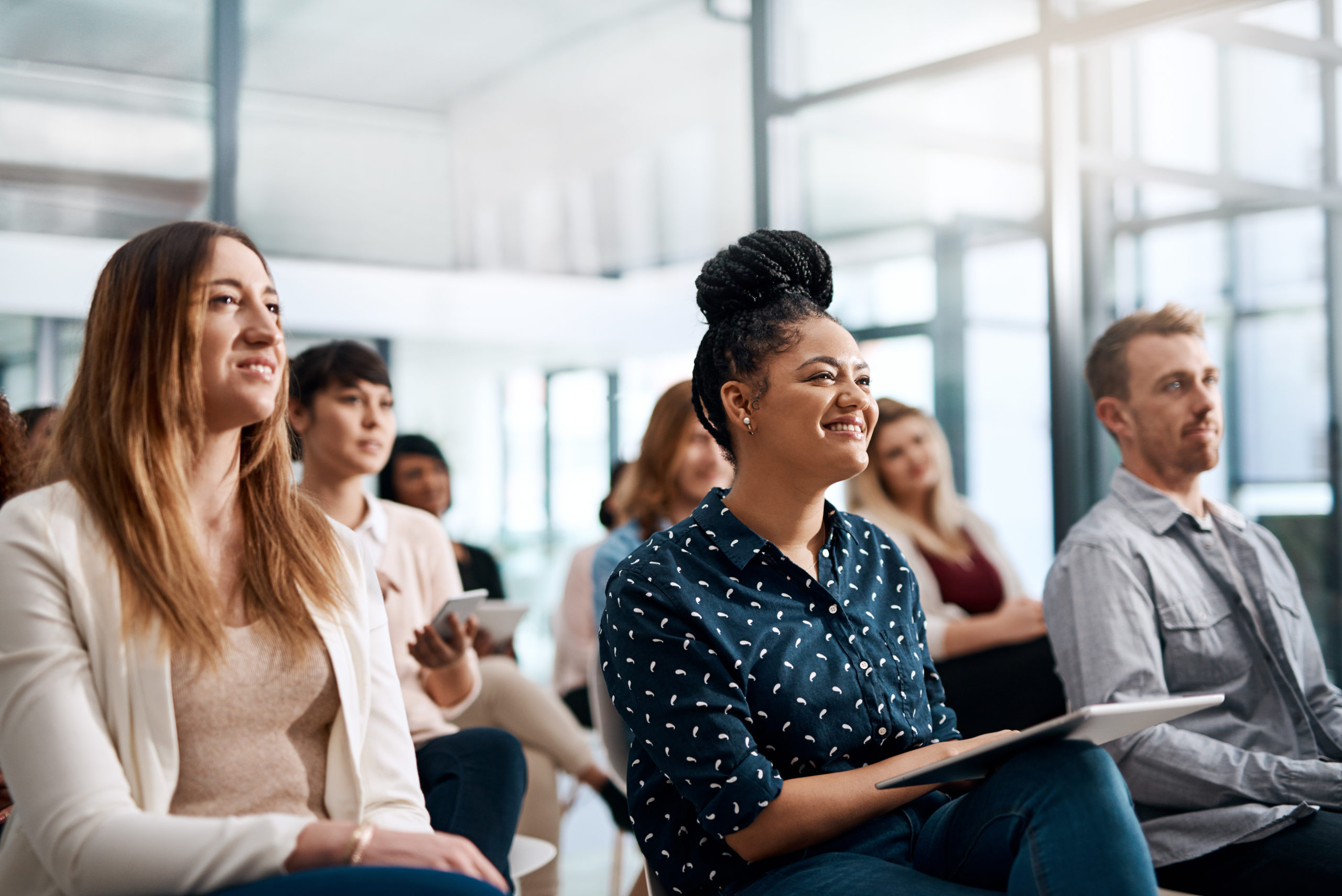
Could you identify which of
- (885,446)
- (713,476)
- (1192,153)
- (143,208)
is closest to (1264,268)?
(1192,153)

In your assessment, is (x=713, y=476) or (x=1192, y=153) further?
(x=1192, y=153)

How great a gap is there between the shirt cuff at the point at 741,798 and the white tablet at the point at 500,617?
121 centimetres

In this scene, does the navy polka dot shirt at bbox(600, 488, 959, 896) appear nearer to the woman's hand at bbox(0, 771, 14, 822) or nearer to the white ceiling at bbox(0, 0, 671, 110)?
the woman's hand at bbox(0, 771, 14, 822)

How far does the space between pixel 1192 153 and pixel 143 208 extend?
3732 mm

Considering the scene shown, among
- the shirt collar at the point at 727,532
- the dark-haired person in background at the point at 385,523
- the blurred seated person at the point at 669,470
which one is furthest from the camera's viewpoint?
the blurred seated person at the point at 669,470

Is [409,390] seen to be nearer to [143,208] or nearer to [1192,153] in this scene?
[143,208]

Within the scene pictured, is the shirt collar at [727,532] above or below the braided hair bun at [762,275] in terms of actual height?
below

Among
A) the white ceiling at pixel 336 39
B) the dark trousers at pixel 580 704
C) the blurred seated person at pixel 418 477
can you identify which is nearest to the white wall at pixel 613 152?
the white ceiling at pixel 336 39

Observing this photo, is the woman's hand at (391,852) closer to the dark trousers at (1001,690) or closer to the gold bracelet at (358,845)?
the gold bracelet at (358,845)

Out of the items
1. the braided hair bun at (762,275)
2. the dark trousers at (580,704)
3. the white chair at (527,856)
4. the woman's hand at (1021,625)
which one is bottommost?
the dark trousers at (580,704)

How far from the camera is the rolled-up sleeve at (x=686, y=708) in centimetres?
133

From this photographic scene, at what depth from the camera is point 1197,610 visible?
6.51ft

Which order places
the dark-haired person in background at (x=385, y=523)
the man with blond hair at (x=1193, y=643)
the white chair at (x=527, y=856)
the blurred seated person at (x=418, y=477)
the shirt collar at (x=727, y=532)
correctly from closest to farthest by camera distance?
1. the shirt collar at (x=727, y=532)
2. the man with blond hair at (x=1193, y=643)
3. the white chair at (x=527, y=856)
4. the dark-haired person in background at (x=385, y=523)
5. the blurred seated person at (x=418, y=477)

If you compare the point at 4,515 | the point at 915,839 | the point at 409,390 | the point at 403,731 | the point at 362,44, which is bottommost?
the point at 915,839
